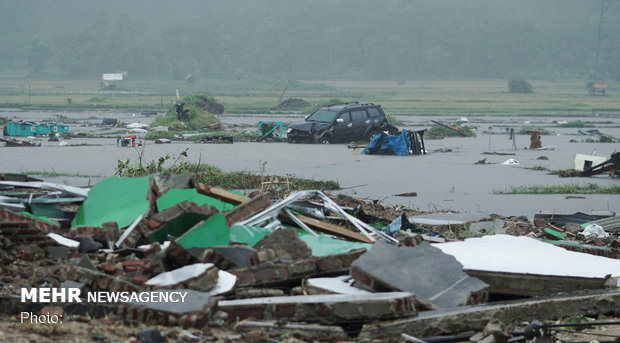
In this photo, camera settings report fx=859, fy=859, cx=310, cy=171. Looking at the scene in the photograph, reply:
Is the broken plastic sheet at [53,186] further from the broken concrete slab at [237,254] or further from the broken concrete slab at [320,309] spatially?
the broken concrete slab at [320,309]

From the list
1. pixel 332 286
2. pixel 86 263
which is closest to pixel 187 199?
pixel 86 263

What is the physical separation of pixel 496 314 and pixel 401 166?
1779 cm

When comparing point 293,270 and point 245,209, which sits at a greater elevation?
A: point 245,209

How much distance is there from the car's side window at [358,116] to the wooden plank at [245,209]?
26.2 meters

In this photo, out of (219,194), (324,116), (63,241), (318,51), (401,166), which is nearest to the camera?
(63,241)

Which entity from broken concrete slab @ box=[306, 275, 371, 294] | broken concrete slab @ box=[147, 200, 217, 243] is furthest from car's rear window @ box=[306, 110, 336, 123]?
broken concrete slab @ box=[306, 275, 371, 294]

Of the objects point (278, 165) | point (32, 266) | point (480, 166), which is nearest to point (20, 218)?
point (32, 266)

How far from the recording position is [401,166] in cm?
2477

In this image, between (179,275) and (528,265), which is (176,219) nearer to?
(179,275)

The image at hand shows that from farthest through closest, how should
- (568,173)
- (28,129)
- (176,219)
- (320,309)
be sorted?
(28,129) → (568,173) → (176,219) → (320,309)

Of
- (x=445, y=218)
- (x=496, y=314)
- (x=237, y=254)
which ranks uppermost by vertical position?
(x=237, y=254)

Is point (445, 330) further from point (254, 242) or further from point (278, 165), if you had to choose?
point (278, 165)

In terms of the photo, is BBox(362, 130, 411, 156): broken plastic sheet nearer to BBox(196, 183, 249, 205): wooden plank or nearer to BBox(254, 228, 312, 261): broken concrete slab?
BBox(196, 183, 249, 205): wooden plank

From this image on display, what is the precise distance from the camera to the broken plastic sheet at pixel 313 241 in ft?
26.3
